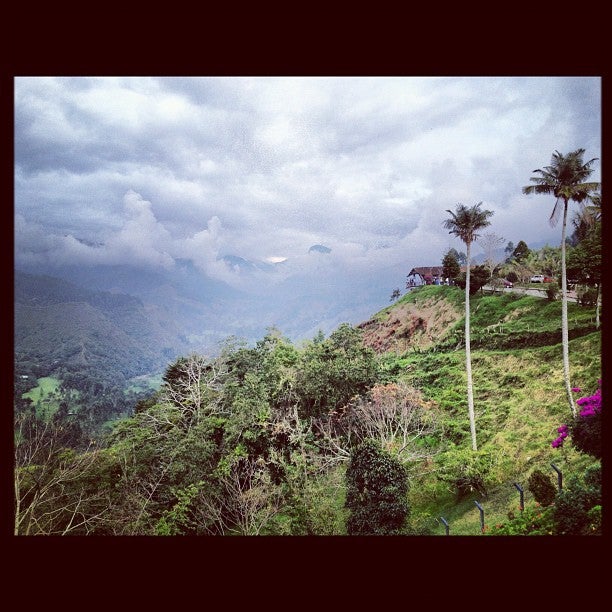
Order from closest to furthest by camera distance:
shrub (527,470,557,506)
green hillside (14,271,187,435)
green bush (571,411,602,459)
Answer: green bush (571,411,602,459)
shrub (527,470,557,506)
green hillside (14,271,187,435)

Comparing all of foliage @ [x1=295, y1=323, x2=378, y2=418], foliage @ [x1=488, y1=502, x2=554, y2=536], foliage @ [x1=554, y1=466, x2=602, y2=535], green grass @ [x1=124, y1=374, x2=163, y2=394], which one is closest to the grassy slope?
foliage @ [x1=488, y1=502, x2=554, y2=536]

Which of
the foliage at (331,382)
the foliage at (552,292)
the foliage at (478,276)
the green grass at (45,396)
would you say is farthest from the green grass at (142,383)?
the foliage at (552,292)

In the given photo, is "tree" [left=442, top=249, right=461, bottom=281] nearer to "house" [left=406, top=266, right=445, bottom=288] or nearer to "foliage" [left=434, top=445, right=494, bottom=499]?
"house" [left=406, top=266, right=445, bottom=288]

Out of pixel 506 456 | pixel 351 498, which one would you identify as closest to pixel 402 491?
pixel 351 498

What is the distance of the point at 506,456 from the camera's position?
5738 millimetres

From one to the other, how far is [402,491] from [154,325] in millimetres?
8682

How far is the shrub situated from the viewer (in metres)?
4.44

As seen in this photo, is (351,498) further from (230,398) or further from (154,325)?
(154,325)

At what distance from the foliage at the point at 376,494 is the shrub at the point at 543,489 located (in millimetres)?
1655

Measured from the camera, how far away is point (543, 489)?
14.8ft

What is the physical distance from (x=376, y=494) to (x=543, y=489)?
206cm

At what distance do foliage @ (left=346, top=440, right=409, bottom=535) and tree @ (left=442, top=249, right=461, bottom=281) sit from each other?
4147 mm

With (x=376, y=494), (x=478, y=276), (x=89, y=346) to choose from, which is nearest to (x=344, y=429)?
(x=376, y=494)

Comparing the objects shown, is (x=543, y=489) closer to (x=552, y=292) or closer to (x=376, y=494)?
(x=376, y=494)
